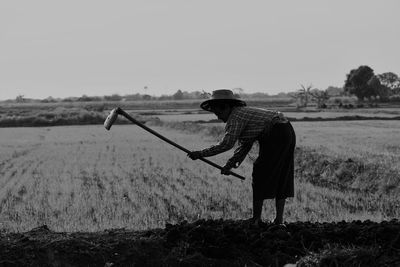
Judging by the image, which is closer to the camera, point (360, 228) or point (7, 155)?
point (360, 228)

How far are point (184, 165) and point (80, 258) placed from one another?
36.0ft

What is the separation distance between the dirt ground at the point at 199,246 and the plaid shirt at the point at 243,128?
2.59 ft

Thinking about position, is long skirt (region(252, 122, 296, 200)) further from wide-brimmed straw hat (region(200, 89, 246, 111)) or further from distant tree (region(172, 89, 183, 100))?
distant tree (region(172, 89, 183, 100))

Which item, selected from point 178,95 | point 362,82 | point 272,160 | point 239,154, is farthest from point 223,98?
point 178,95

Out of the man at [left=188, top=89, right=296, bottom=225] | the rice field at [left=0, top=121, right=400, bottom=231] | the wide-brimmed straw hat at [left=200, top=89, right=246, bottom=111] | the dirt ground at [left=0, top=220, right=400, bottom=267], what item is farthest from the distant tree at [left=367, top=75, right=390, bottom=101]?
the dirt ground at [left=0, top=220, right=400, bottom=267]

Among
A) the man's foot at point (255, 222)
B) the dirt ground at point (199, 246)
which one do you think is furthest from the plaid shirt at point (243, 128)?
the dirt ground at point (199, 246)

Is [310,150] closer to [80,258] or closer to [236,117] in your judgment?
[236,117]

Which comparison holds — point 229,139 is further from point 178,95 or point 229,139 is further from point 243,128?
point 178,95

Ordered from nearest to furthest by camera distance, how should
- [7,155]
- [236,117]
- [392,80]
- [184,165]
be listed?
[236,117]
[184,165]
[7,155]
[392,80]

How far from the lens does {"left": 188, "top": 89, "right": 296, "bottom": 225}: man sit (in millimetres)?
6074

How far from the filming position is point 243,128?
6078 millimetres

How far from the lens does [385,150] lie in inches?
696

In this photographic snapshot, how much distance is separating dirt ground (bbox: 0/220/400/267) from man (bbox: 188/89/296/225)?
25.9 inches

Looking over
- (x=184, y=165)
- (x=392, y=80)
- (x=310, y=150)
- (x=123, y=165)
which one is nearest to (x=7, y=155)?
(x=123, y=165)
